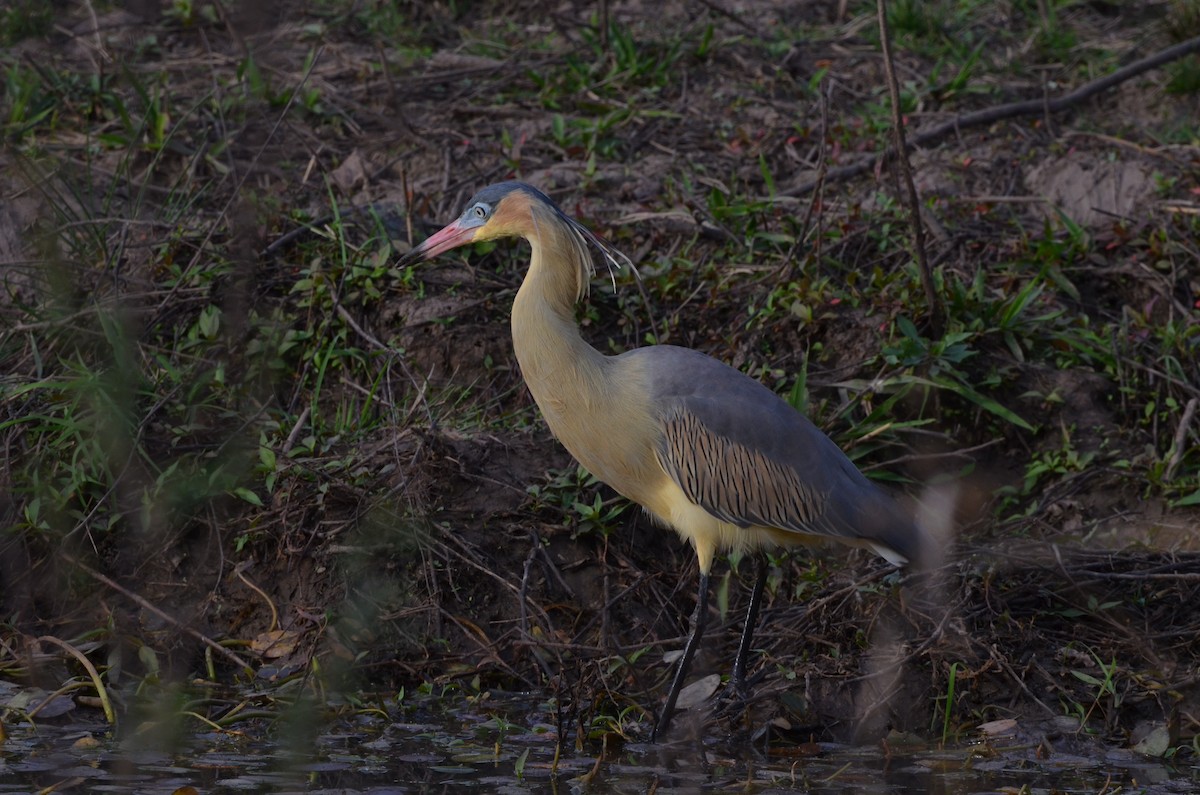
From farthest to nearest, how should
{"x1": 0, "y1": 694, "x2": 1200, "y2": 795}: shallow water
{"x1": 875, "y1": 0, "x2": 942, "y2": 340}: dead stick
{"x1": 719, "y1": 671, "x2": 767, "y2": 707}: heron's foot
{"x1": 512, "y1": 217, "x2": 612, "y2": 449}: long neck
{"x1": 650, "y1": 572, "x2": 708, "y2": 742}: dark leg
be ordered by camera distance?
{"x1": 875, "y1": 0, "x2": 942, "y2": 340}: dead stick
{"x1": 512, "y1": 217, "x2": 612, "y2": 449}: long neck
{"x1": 719, "y1": 671, "x2": 767, "y2": 707}: heron's foot
{"x1": 650, "y1": 572, "x2": 708, "y2": 742}: dark leg
{"x1": 0, "y1": 694, "x2": 1200, "y2": 795}: shallow water

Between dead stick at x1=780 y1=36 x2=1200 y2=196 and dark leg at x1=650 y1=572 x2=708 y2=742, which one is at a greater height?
dead stick at x1=780 y1=36 x2=1200 y2=196

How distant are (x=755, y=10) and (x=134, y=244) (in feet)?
14.8

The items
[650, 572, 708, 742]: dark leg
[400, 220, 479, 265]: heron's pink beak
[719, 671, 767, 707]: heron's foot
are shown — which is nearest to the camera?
[650, 572, 708, 742]: dark leg

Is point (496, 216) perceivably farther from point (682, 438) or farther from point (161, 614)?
point (161, 614)

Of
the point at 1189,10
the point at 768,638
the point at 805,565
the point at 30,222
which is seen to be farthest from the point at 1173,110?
the point at 30,222

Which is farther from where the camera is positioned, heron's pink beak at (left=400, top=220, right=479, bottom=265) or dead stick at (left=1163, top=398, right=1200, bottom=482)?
dead stick at (left=1163, top=398, right=1200, bottom=482)

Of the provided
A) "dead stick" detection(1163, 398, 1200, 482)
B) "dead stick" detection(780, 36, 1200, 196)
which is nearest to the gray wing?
"dead stick" detection(1163, 398, 1200, 482)

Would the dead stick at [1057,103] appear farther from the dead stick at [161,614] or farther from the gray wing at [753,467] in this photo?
the dead stick at [161,614]

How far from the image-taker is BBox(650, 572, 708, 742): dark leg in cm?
433

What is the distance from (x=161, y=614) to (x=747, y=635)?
82.0 inches

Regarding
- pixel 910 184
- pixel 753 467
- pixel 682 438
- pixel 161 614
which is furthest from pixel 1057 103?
pixel 161 614

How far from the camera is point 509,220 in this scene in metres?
4.71

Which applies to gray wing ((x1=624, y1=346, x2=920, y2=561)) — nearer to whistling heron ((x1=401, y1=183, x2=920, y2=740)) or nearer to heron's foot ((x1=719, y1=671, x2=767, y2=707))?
whistling heron ((x1=401, y1=183, x2=920, y2=740))

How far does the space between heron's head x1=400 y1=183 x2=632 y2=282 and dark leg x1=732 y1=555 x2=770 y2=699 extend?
47.7 inches
